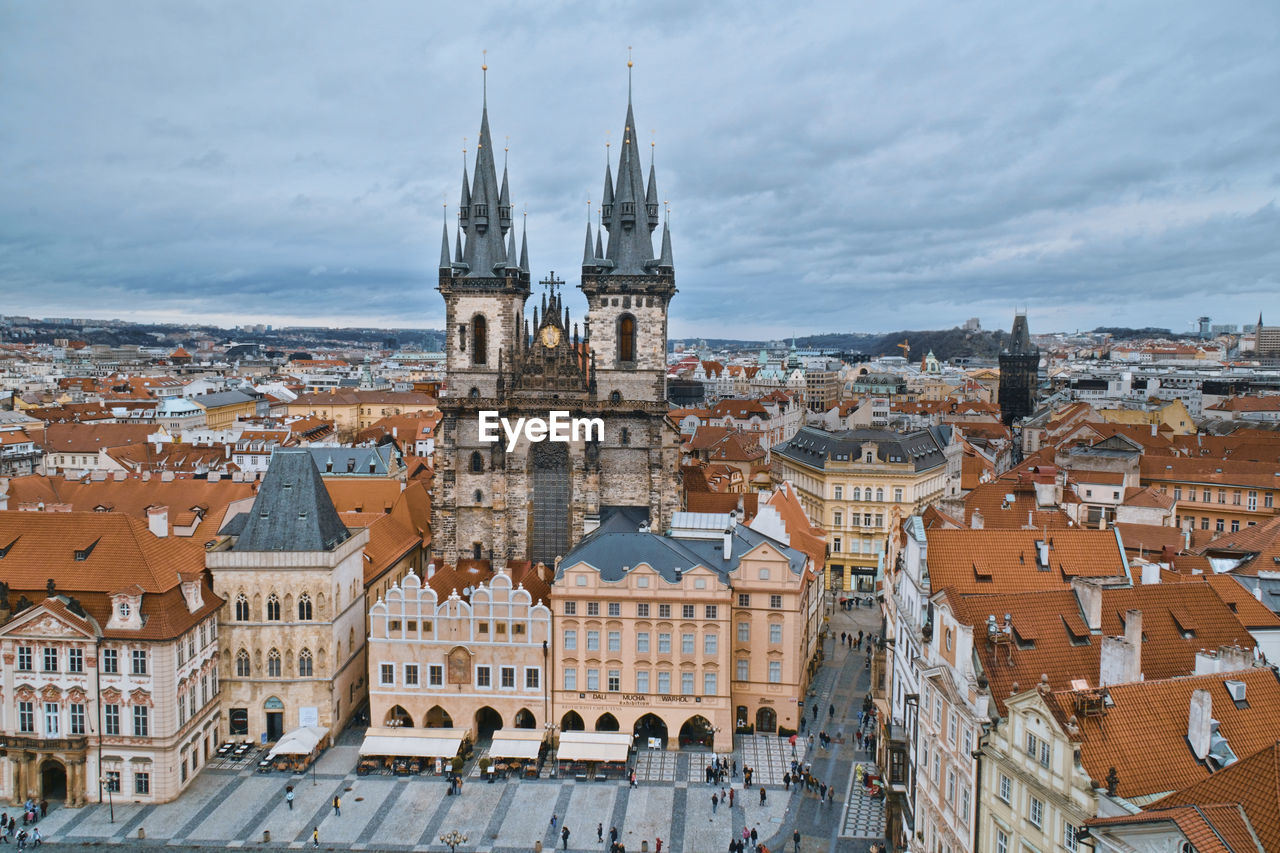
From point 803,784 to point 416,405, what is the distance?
150653 millimetres

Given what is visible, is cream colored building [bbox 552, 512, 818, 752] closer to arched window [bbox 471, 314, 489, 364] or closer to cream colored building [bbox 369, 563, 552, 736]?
cream colored building [bbox 369, 563, 552, 736]

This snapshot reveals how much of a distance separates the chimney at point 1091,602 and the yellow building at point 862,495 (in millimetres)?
53079

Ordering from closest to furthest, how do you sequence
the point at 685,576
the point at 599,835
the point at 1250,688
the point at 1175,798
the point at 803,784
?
the point at 1175,798 < the point at 1250,688 < the point at 599,835 < the point at 803,784 < the point at 685,576

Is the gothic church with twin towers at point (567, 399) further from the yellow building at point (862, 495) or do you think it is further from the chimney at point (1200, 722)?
the chimney at point (1200, 722)

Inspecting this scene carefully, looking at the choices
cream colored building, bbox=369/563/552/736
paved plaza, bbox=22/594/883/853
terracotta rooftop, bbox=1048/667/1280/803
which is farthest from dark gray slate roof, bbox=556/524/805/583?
terracotta rooftop, bbox=1048/667/1280/803

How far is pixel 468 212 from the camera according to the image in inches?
3305

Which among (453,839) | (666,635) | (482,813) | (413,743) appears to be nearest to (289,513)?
(413,743)

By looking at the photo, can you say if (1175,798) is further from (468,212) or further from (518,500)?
(468,212)

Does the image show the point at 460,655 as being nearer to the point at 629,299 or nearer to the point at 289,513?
the point at 289,513

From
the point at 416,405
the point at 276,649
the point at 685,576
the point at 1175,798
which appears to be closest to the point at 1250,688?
the point at 1175,798

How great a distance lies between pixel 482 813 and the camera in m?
51.8

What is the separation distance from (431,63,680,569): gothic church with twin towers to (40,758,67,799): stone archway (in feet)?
105

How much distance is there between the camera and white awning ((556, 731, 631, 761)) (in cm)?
5591

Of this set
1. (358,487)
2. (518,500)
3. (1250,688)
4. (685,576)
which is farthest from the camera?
(358,487)
